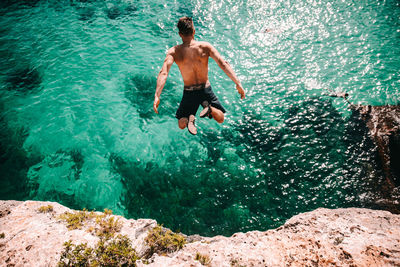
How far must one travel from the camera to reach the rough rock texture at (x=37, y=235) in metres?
3.26

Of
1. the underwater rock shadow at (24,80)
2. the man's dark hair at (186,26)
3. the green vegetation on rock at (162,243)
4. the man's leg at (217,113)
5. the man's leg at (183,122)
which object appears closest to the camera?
the green vegetation on rock at (162,243)

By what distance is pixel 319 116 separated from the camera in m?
8.29

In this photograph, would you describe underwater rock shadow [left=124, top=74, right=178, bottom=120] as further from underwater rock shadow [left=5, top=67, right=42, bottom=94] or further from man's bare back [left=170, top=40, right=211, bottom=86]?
man's bare back [left=170, top=40, right=211, bottom=86]

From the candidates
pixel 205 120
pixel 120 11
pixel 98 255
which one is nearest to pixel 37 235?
pixel 98 255

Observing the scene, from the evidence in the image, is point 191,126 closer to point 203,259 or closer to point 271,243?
point 203,259

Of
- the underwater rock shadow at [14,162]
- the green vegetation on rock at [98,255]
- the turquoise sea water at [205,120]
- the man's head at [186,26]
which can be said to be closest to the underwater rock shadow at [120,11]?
the turquoise sea water at [205,120]

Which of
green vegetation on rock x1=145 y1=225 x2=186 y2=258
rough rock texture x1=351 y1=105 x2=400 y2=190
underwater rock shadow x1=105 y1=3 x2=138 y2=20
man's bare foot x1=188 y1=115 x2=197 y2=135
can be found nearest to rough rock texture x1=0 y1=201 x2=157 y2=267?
green vegetation on rock x1=145 y1=225 x2=186 y2=258

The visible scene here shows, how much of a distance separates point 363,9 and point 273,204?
1406 cm

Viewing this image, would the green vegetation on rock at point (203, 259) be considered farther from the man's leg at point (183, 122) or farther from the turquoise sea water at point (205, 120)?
the turquoise sea water at point (205, 120)

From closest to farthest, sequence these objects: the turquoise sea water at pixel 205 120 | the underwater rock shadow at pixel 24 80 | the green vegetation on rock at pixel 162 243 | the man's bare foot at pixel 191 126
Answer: the green vegetation on rock at pixel 162 243 < the man's bare foot at pixel 191 126 < the turquoise sea water at pixel 205 120 < the underwater rock shadow at pixel 24 80

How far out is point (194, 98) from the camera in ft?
17.2

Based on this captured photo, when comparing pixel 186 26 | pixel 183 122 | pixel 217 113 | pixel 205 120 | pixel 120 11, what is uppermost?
pixel 186 26

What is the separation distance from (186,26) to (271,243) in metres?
4.58

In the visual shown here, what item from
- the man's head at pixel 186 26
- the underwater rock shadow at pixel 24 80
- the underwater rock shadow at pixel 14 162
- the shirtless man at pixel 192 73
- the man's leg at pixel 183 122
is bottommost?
the underwater rock shadow at pixel 14 162
